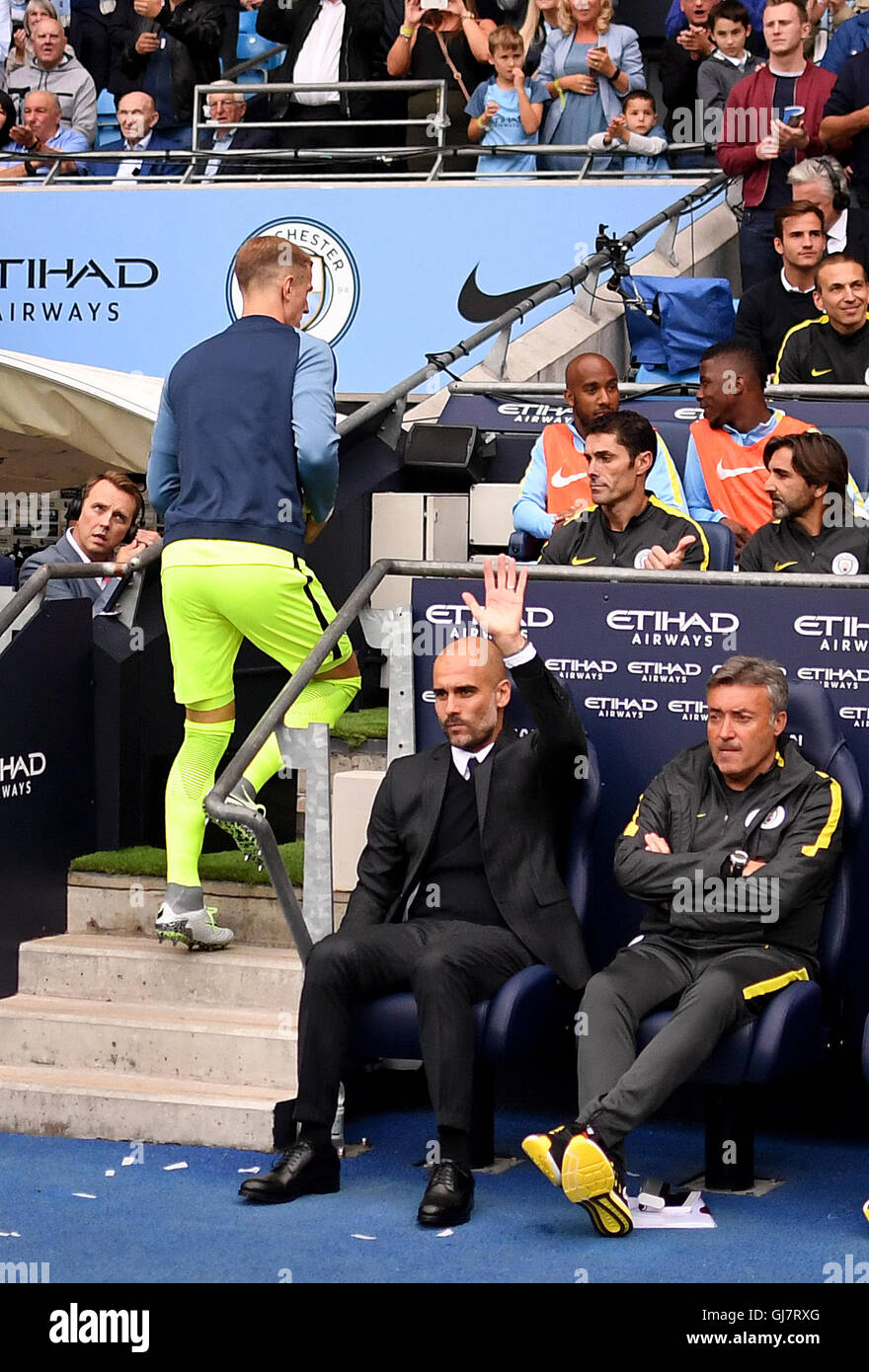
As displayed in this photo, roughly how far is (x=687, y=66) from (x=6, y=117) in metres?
4.25

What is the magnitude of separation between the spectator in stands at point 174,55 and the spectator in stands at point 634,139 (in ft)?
9.03

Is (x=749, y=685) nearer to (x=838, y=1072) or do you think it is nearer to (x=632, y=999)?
(x=632, y=999)

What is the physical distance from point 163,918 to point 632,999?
4.96ft

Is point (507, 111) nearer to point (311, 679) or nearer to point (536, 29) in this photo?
point (536, 29)

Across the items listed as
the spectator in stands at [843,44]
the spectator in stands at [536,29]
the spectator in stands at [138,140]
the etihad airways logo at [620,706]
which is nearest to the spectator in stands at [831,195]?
the spectator in stands at [843,44]

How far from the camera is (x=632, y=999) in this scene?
4816 millimetres

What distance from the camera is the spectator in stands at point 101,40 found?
12.9 m

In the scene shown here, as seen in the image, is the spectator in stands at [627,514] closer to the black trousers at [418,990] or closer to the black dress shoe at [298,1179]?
the black trousers at [418,990]

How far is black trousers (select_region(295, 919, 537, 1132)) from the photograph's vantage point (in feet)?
15.8

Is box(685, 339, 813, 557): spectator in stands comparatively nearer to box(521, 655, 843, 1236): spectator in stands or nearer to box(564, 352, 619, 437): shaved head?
box(564, 352, 619, 437): shaved head

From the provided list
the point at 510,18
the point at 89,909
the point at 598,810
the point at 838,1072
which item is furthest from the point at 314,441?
the point at 510,18

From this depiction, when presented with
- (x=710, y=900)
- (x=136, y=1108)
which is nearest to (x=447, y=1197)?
(x=710, y=900)

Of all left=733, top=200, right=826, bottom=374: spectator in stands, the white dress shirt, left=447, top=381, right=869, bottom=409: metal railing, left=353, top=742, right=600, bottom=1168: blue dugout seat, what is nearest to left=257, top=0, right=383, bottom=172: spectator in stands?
the white dress shirt

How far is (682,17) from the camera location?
36.7 ft
